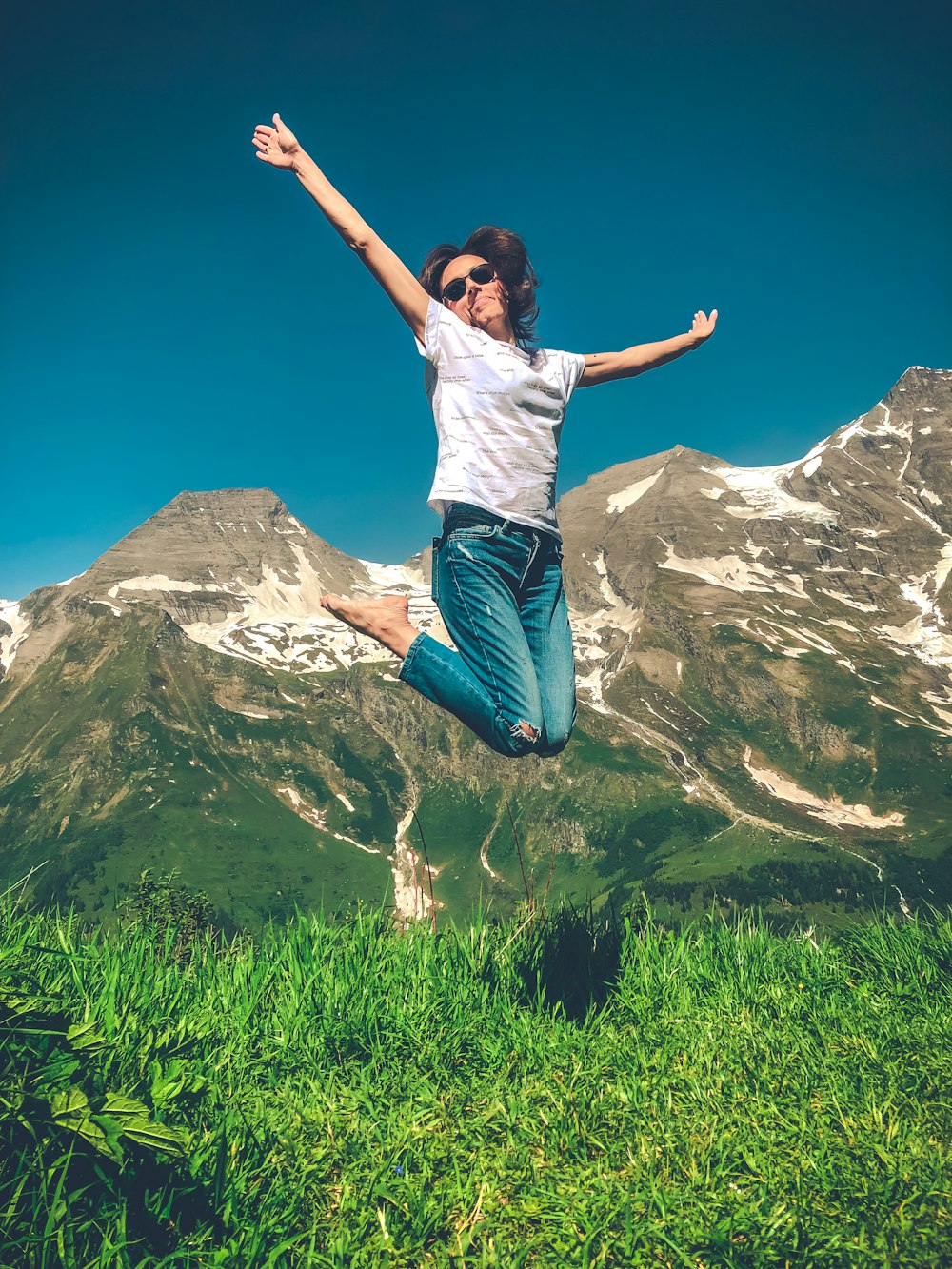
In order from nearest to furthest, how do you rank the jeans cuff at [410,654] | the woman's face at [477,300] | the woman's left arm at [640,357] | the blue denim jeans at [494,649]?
the blue denim jeans at [494,649] → the jeans cuff at [410,654] → the woman's face at [477,300] → the woman's left arm at [640,357]

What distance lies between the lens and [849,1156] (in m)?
3.11

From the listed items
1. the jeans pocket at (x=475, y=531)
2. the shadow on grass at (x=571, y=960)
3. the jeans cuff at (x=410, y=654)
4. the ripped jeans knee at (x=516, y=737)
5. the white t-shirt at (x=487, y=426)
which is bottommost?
the shadow on grass at (x=571, y=960)

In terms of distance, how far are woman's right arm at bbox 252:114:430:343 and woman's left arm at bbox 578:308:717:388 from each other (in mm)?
1443

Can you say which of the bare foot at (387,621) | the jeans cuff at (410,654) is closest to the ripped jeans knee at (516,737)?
the jeans cuff at (410,654)

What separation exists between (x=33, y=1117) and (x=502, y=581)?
12.3 ft

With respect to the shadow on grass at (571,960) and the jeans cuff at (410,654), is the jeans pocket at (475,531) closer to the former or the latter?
the jeans cuff at (410,654)

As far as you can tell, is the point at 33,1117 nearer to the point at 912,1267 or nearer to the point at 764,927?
the point at 912,1267

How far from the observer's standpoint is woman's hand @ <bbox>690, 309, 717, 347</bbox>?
6492mm

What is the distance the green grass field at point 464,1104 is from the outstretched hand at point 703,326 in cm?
473

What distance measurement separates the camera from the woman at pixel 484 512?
5.26 m

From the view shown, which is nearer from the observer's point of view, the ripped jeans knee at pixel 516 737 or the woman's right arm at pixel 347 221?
the ripped jeans knee at pixel 516 737

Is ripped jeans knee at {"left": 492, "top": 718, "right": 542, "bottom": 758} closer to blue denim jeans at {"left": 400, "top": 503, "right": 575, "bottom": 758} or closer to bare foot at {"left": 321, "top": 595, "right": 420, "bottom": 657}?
blue denim jeans at {"left": 400, "top": 503, "right": 575, "bottom": 758}

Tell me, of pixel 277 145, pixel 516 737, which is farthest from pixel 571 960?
pixel 277 145

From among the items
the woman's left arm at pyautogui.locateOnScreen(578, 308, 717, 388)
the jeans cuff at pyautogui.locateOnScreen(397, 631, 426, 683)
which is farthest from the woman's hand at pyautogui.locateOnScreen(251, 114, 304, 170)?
the jeans cuff at pyautogui.locateOnScreen(397, 631, 426, 683)
